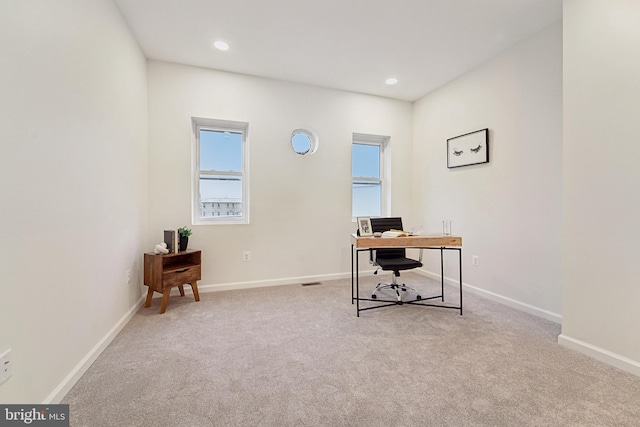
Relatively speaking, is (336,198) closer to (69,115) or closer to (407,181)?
(407,181)

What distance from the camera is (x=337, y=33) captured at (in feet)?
8.83

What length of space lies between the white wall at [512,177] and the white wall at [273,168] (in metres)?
0.94

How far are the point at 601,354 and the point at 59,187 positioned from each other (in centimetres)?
366

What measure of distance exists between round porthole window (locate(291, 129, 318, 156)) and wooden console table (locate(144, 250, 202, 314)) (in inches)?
77.0

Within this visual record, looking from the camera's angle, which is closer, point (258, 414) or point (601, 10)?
point (258, 414)

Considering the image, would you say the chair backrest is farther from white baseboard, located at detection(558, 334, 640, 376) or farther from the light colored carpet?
white baseboard, located at detection(558, 334, 640, 376)

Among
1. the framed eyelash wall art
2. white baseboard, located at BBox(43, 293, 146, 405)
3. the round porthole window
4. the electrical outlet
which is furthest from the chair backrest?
the electrical outlet

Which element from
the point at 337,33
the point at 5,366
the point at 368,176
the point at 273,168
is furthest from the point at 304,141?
A: the point at 5,366

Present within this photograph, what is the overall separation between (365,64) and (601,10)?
204 centimetres

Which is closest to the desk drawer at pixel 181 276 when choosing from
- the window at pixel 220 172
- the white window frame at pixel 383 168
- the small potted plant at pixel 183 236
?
the small potted plant at pixel 183 236

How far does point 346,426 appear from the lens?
130 centimetres

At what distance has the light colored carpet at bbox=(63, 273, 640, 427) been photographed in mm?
1367

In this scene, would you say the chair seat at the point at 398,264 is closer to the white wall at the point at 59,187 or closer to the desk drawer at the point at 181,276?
the desk drawer at the point at 181,276

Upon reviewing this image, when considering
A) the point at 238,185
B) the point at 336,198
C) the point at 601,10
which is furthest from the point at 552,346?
the point at 238,185
